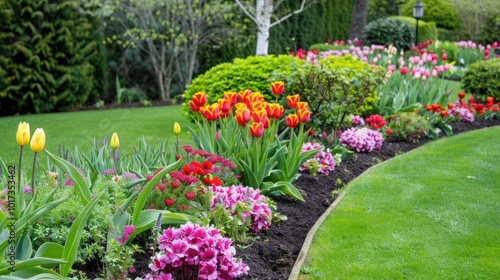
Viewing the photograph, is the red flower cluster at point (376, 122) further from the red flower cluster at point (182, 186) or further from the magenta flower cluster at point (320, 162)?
the red flower cluster at point (182, 186)

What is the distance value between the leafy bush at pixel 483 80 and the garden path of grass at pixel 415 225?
472 centimetres

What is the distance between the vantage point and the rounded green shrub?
348 inches

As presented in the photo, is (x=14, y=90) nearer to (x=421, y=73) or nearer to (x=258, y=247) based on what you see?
(x=421, y=73)

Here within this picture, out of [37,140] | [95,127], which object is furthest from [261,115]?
[95,127]

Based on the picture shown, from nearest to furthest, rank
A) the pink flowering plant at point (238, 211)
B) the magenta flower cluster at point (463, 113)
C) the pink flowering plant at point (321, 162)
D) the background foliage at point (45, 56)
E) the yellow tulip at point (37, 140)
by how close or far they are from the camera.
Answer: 1. the yellow tulip at point (37, 140)
2. the pink flowering plant at point (238, 211)
3. the pink flowering plant at point (321, 162)
4. the magenta flower cluster at point (463, 113)
5. the background foliage at point (45, 56)

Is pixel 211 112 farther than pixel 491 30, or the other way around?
pixel 491 30

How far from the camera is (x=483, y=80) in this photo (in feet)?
40.8

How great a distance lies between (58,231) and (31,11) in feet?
32.3

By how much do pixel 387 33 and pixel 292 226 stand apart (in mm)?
15472

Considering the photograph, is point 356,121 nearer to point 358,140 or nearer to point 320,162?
point 358,140

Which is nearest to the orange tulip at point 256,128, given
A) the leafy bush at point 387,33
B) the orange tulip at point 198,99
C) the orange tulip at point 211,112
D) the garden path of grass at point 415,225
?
the orange tulip at point 211,112

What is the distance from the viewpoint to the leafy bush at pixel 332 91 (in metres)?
7.75

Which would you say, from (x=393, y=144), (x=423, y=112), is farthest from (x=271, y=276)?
(x=423, y=112)

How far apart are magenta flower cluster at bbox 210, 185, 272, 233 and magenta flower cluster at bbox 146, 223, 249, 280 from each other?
0.89 m
